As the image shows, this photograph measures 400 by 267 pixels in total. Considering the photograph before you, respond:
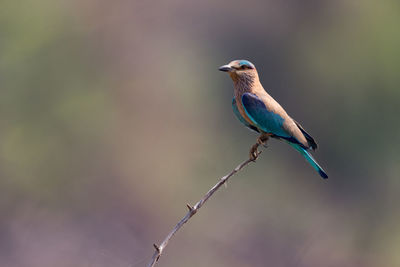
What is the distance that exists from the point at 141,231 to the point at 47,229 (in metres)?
1.97

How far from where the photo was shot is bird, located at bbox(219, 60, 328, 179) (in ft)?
16.1

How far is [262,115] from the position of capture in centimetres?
488

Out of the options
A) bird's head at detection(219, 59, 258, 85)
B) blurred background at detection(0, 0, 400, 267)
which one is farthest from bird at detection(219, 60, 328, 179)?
blurred background at detection(0, 0, 400, 267)

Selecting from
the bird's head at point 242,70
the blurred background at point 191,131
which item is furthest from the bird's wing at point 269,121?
the blurred background at point 191,131

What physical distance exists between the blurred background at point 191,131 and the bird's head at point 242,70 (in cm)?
751

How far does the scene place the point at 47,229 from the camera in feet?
42.9

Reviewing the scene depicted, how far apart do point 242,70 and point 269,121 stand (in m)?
0.53

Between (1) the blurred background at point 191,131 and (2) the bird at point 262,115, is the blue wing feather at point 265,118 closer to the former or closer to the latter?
(2) the bird at point 262,115

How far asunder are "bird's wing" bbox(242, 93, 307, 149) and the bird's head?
0.90ft

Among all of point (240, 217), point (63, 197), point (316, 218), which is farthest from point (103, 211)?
point (316, 218)

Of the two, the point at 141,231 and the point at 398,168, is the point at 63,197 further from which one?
the point at 398,168

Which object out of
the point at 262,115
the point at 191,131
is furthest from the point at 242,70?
the point at 191,131

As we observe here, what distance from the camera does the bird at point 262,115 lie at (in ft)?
16.1

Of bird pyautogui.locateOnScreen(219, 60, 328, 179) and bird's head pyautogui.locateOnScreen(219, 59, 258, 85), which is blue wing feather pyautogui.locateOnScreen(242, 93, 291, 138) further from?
bird's head pyautogui.locateOnScreen(219, 59, 258, 85)
